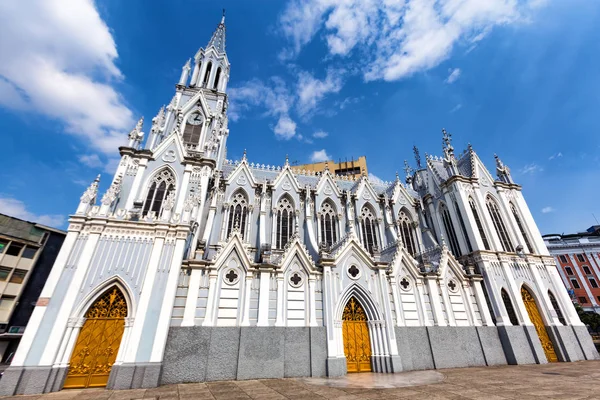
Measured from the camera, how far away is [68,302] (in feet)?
37.3

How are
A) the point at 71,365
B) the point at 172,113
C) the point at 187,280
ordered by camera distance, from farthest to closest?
the point at 172,113 → the point at 187,280 → the point at 71,365

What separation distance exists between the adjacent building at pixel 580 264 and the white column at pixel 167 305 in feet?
221

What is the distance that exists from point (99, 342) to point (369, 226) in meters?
20.1

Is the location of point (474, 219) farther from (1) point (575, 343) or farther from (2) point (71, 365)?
(2) point (71, 365)

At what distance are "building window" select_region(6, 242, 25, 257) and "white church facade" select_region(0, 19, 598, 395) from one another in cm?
1454

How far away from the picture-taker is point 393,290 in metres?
16.1

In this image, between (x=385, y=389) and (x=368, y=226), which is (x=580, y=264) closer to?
(x=368, y=226)

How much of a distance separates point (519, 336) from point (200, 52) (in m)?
36.8

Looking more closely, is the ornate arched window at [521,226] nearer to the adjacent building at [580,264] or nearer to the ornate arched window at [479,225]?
the ornate arched window at [479,225]

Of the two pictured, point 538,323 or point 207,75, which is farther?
point 207,75

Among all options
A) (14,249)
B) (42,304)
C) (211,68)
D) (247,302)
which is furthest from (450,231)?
(14,249)

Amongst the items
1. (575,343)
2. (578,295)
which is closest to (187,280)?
(575,343)

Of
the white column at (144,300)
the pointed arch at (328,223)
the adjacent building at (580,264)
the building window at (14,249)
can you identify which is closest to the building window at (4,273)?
the building window at (14,249)

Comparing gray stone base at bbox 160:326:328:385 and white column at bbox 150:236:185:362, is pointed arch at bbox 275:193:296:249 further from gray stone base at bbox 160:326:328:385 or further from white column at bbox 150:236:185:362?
white column at bbox 150:236:185:362
